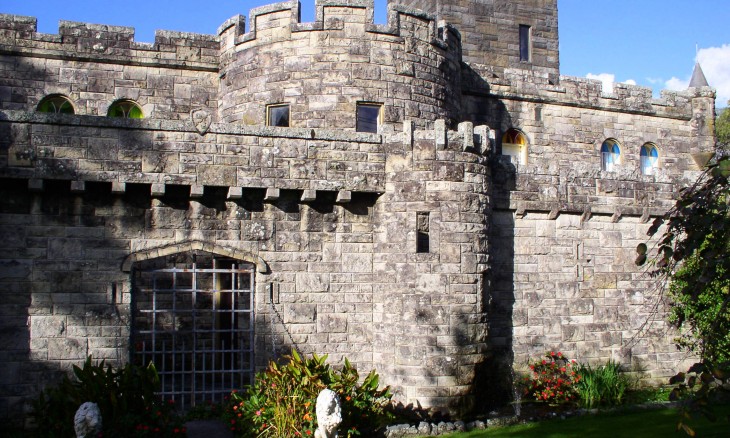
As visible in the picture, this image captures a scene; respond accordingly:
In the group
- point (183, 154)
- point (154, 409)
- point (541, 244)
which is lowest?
point (154, 409)

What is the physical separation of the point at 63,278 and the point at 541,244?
8143 millimetres

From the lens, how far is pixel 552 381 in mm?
11961

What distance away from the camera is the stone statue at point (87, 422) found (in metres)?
8.14

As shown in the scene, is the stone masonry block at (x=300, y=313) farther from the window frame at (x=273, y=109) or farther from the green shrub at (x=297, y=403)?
the window frame at (x=273, y=109)

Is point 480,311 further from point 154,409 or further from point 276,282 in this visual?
point 154,409

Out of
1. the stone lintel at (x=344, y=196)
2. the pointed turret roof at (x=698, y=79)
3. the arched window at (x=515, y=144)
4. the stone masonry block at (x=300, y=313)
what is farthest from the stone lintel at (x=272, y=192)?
the pointed turret roof at (x=698, y=79)

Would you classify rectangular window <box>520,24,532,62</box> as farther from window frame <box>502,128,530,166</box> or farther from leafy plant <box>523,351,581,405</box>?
leafy plant <box>523,351,581,405</box>

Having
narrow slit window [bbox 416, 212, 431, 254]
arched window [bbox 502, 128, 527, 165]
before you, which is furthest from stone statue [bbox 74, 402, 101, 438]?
arched window [bbox 502, 128, 527, 165]

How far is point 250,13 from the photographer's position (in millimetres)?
13906

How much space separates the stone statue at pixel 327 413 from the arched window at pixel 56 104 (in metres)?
9.68

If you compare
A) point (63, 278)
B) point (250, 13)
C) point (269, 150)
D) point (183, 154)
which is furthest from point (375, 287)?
point (250, 13)

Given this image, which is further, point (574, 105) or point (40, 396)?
point (574, 105)

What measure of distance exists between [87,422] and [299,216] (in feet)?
14.7

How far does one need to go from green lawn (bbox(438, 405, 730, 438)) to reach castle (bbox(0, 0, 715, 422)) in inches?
40.2
